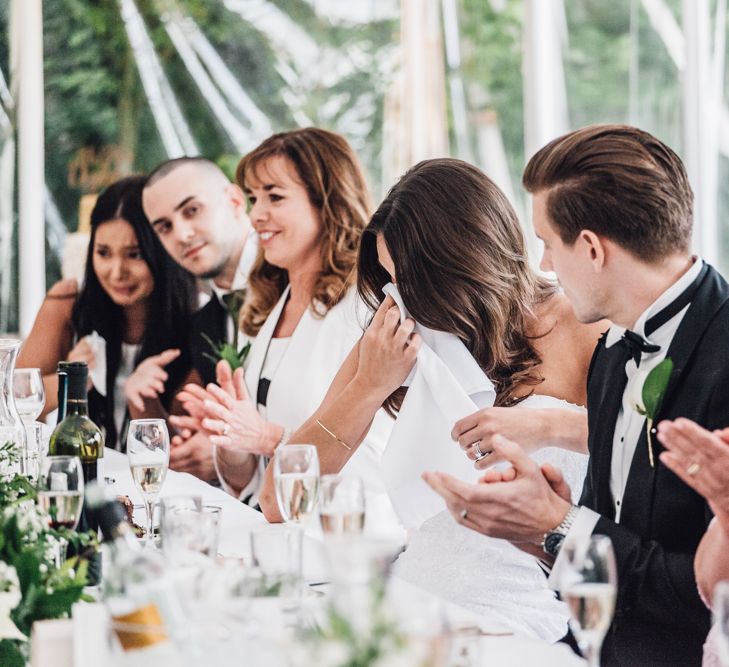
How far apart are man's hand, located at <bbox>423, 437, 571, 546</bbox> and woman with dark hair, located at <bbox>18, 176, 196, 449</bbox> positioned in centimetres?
251

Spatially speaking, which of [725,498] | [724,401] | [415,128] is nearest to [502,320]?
[724,401]

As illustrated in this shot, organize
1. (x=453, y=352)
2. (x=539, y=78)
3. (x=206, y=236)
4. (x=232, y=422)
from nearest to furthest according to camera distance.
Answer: (x=453, y=352) < (x=232, y=422) < (x=206, y=236) < (x=539, y=78)

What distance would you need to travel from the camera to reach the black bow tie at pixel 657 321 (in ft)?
6.37

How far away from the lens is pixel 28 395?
Answer: 9.93 feet

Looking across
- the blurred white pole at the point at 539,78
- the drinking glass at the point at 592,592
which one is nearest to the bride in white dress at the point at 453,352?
the drinking glass at the point at 592,592

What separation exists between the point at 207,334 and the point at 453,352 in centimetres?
181

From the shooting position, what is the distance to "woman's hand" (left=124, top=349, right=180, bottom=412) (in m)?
4.00

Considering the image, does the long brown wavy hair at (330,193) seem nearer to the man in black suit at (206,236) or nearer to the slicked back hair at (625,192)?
the man in black suit at (206,236)

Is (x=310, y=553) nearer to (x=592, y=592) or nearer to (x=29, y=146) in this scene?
(x=592, y=592)

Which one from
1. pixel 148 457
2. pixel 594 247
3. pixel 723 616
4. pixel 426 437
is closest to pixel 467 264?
pixel 426 437

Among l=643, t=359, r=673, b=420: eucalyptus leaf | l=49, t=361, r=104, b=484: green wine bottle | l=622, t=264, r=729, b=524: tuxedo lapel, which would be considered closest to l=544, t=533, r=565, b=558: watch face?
l=622, t=264, r=729, b=524: tuxedo lapel

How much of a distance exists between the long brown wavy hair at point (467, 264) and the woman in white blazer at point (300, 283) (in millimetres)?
768

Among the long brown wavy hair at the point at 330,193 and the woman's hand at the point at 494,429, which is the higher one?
the long brown wavy hair at the point at 330,193

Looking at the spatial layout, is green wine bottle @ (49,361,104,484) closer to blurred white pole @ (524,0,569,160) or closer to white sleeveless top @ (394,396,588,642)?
white sleeveless top @ (394,396,588,642)
